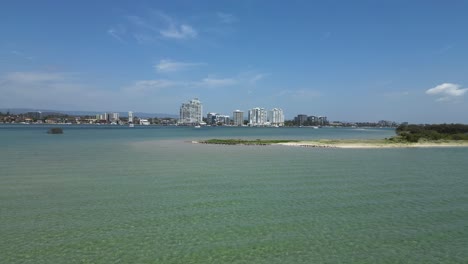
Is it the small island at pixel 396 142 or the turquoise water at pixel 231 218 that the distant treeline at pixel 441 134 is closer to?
the small island at pixel 396 142

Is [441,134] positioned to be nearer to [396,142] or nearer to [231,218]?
[396,142]

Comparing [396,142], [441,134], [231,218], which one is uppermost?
[441,134]

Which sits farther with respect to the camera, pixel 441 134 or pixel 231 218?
pixel 441 134

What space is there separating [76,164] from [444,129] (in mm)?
106005

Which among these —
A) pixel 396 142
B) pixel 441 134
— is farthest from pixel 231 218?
pixel 441 134

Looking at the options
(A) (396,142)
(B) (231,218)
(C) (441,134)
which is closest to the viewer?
(B) (231,218)

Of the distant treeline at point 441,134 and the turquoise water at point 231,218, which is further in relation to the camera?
the distant treeline at point 441,134

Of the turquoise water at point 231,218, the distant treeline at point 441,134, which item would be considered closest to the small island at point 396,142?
the distant treeline at point 441,134

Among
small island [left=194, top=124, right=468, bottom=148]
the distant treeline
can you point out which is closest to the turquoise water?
small island [left=194, top=124, right=468, bottom=148]

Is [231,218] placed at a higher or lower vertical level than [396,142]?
lower

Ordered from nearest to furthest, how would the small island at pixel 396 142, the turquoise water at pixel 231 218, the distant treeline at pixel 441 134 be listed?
the turquoise water at pixel 231 218 → the small island at pixel 396 142 → the distant treeline at pixel 441 134

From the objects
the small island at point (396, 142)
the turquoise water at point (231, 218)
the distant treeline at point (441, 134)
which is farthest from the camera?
the distant treeline at point (441, 134)

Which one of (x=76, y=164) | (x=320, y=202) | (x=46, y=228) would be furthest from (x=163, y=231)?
(x=76, y=164)

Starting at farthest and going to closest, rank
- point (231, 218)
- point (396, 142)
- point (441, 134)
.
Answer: point (441, 134) → point (396, 142) → point (231, 218)
